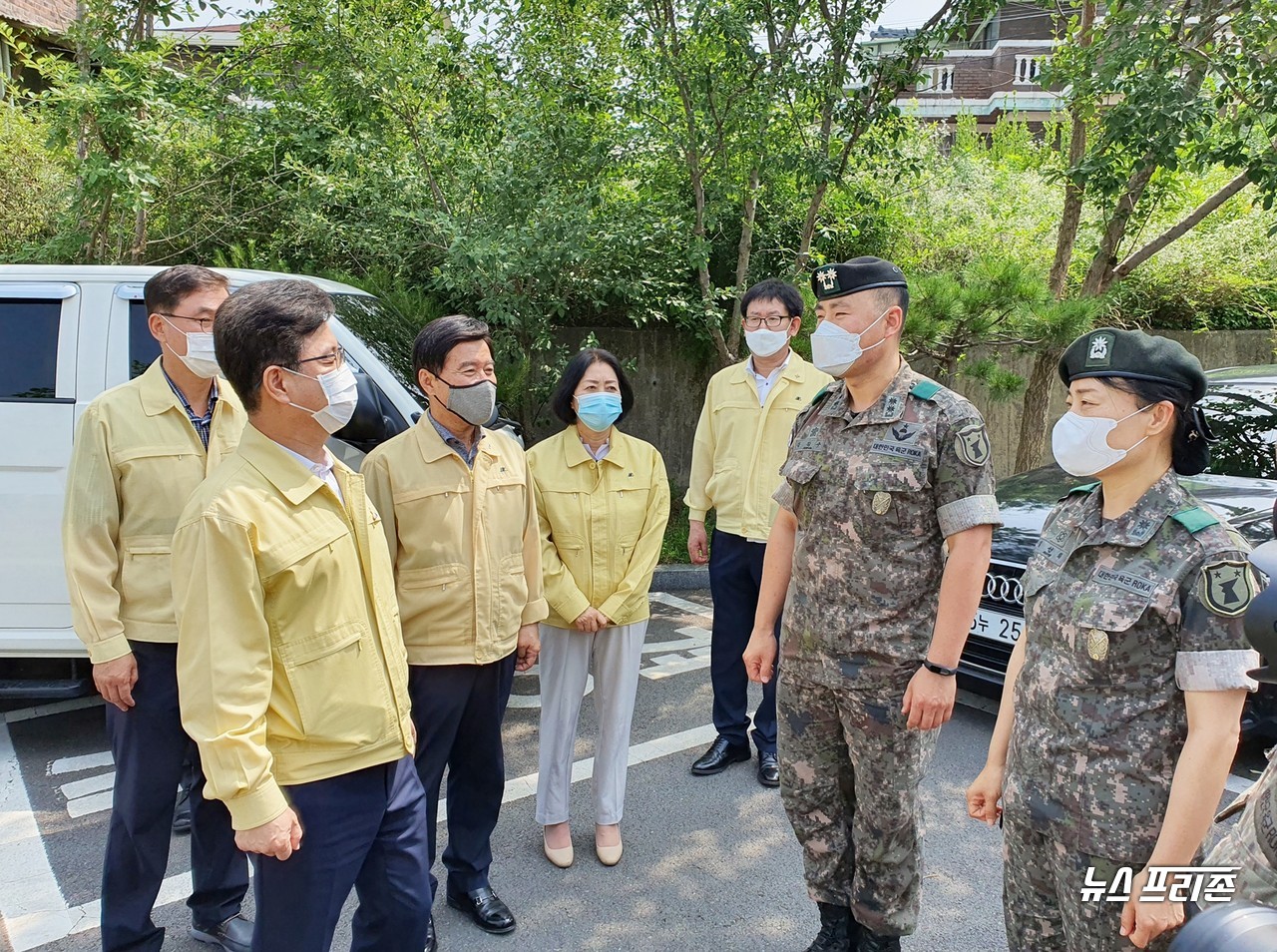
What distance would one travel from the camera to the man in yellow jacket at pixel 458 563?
2.48 metres

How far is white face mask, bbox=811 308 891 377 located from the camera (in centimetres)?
239

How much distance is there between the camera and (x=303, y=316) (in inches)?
71.6

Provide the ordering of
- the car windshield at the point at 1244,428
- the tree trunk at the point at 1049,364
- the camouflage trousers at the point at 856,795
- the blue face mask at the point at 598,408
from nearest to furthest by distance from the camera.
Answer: the camouflage trousers at the point at 856,795, the blue face mask at the point at 598,408, the car windshield at the point at 1244,428, the tree trunk at the point at 1049,364

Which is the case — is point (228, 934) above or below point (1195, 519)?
below

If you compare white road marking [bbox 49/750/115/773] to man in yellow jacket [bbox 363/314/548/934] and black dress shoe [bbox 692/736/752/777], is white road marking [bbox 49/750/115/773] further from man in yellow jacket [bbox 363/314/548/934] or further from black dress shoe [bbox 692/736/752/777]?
black dress shoe [bbox 692/736/752/777]

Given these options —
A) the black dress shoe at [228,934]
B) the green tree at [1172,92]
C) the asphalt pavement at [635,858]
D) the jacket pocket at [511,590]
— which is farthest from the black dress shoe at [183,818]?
the green tree at [1172,92]

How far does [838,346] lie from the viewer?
94.3 inches

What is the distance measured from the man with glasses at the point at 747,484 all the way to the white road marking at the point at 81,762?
99.4 inches

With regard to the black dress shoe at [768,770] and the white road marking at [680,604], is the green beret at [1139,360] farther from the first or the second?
the white road marking at [680,604]

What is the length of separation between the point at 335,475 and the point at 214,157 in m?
6.45

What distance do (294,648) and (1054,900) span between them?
1.64 meters

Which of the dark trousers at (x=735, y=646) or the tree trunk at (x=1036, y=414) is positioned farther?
the tree trunk at (x=1036, y=414)

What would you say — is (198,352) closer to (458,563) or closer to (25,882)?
(458,563)

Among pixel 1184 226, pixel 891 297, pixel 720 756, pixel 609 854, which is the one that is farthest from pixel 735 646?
pixel 1184 226
